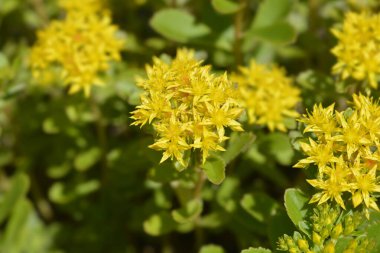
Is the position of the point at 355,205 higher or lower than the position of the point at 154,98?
lower

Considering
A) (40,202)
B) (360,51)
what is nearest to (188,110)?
(360,51)

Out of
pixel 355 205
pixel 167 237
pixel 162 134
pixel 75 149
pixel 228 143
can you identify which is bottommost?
pixel 167 237

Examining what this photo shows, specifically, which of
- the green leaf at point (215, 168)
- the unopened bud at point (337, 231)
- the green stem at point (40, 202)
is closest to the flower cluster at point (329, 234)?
the unopened bud at point (337, 231)

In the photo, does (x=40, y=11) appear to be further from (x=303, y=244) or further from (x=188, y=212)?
(x=303, y=244)

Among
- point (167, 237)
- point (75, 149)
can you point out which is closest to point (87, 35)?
point (75, 149)

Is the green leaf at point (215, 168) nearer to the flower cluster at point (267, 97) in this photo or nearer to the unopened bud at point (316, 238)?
the unopened bud at point (316, 238)

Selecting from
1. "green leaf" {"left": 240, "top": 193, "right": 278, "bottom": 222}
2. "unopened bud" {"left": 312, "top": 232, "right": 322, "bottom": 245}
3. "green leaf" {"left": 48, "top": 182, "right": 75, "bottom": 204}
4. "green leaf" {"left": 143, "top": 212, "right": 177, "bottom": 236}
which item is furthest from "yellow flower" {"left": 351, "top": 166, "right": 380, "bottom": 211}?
"green leaf" {"left": 48, "top": 182, "right": 75, "bottom": 204}

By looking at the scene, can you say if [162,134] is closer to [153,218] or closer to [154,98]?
[154,98]

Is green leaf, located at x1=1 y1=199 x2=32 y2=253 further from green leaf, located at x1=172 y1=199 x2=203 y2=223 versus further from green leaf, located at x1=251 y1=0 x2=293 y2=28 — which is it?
green leaf, located at x1=251 y1=0 x2=293 y2=28
